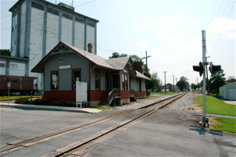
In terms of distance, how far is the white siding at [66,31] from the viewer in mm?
50534

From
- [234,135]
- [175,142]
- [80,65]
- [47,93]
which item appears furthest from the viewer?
[47,93]

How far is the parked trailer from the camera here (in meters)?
31.6

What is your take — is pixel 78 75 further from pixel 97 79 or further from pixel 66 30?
pixel 66 30

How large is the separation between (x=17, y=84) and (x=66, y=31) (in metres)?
24.3

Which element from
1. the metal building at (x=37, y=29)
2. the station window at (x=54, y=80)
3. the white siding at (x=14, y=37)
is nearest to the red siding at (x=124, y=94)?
the station window at (x=54, y=80)

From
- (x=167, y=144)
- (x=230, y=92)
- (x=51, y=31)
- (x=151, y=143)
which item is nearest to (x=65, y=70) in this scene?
(x=151, y=143)

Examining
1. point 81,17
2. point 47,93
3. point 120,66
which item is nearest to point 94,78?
point 120,66

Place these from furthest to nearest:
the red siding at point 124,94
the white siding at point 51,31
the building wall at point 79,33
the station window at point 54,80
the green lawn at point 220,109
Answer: the building wall at point 79,33, the white siding at point 51,31, the red siding at point 124,94, the station window at point 54,80, the green lawn at point 220,109

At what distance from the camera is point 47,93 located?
1853 cm

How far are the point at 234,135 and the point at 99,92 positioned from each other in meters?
12.8

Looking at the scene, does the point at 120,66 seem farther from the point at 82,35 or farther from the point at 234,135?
the point at 82,35

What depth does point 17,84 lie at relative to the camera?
3347cm

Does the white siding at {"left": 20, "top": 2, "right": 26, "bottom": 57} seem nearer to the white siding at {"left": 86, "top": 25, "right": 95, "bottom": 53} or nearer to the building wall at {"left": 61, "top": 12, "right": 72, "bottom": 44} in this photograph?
the building wall at {"left": 61, "top": 12, "right": 72, "bottom": 44}

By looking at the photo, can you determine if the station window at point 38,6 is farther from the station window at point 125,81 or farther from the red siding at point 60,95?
the station window at point 125,81
